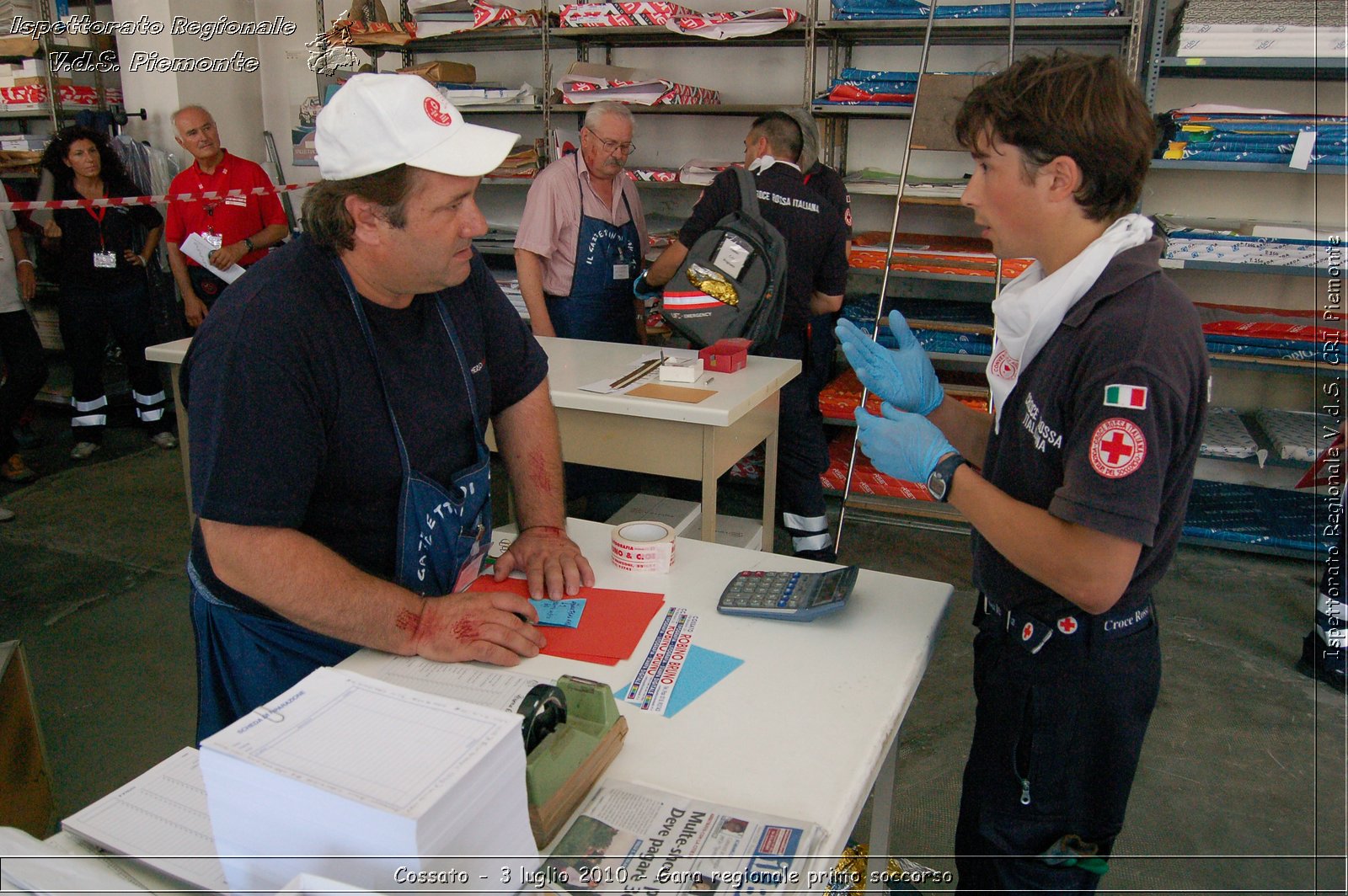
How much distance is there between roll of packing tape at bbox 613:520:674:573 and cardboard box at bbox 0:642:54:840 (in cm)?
136

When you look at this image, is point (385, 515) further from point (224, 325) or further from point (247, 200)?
point (247, 200)

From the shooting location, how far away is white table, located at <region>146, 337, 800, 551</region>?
8.54ft

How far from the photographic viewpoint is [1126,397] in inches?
42.9

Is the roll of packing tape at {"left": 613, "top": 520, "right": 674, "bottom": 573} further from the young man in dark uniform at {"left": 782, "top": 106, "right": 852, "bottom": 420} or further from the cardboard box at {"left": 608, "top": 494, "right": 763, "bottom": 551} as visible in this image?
the young man in dark uniform at {"left": 782, "top": 106, "right": 852, "bottom": 420}

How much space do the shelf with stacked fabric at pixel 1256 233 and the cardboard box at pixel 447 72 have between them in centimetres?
317

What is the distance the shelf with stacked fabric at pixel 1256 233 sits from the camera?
11.3 feet

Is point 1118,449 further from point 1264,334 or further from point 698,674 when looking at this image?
point 1264,334

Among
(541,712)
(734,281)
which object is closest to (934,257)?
(734,281)

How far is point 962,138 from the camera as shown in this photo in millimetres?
1319

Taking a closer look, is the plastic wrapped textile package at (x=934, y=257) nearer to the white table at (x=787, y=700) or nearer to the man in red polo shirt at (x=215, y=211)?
the white table at (x=787, y=700)

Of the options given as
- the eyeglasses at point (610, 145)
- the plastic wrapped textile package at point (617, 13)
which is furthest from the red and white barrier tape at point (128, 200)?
the eyeglasses at point (610, 145)

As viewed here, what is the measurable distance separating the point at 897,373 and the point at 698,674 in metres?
0.69

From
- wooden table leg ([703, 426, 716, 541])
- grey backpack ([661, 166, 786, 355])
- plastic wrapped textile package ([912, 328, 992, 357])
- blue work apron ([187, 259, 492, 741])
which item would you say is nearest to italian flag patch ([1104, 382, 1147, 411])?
A: blue work apron ([187, 259, 492, 741])

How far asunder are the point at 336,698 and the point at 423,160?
0.81 meters
